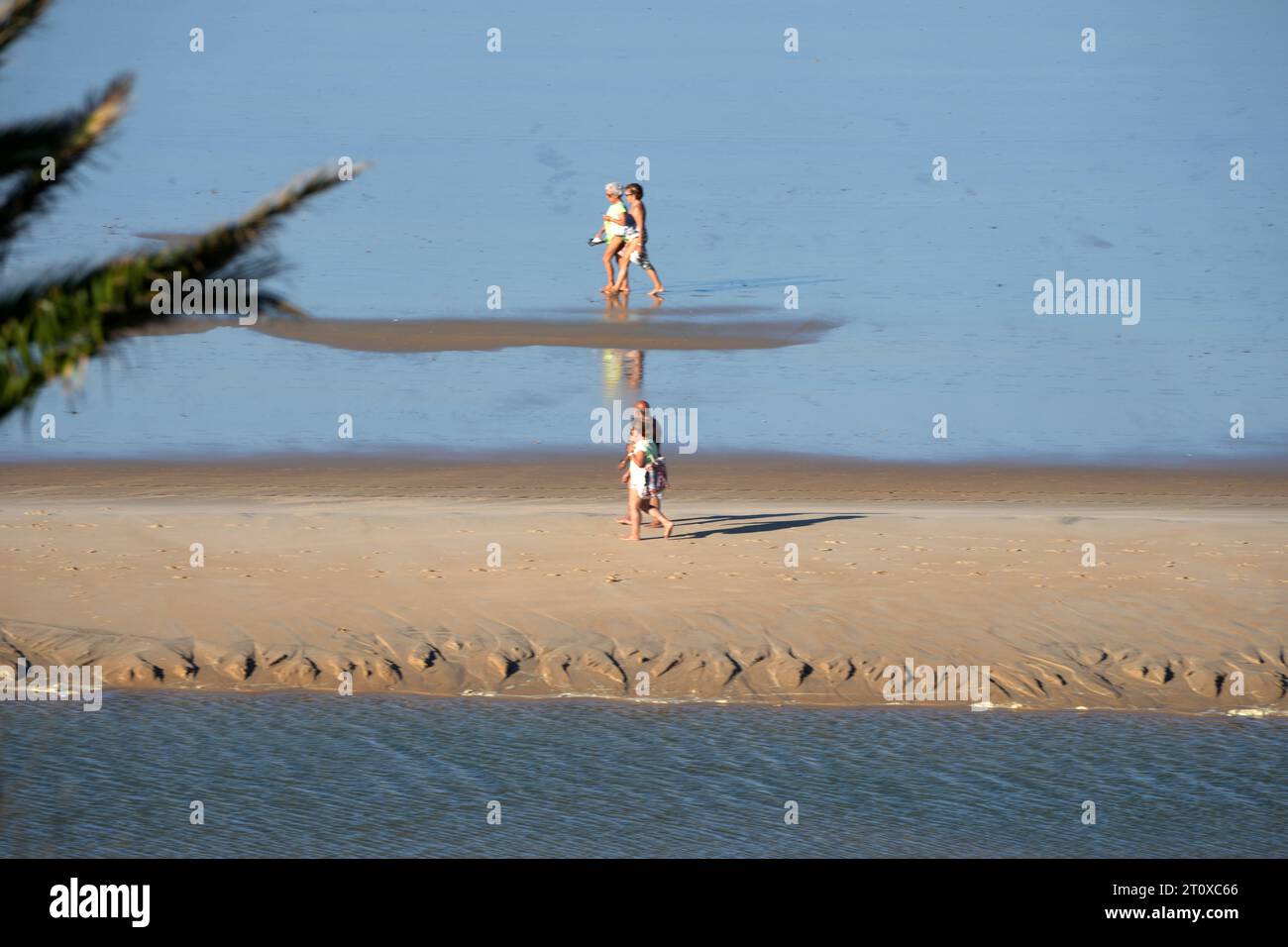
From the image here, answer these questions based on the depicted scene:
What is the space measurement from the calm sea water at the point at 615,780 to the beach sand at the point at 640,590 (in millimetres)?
533

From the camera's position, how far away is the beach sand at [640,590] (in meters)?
11.9

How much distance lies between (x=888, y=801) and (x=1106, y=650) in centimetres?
341

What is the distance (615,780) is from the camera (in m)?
9.91

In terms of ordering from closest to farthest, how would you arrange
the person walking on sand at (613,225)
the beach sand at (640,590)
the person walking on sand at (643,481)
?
the beach sand at (640,590) < the person walking on sand at (643,481) < the person walking on sand at (613,225)

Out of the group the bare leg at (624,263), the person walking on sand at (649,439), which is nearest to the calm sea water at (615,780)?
the person walking on sand at (649,439)

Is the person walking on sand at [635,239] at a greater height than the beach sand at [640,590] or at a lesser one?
greater

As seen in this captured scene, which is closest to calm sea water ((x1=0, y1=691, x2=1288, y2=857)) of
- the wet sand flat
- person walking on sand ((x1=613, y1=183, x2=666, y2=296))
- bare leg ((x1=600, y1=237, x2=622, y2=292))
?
the wet sand flat

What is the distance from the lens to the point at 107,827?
909 centimetres

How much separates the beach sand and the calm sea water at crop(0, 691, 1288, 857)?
53 cm

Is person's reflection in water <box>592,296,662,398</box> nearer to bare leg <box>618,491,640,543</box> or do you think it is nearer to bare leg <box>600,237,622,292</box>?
bare leg <box>600,237,622,292</box>

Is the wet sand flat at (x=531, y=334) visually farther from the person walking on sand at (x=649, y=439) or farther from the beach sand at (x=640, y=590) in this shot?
the person walking on sand at (x=649, y=439)

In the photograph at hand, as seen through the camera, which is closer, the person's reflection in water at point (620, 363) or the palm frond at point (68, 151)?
the palm frond at point (68, 151)

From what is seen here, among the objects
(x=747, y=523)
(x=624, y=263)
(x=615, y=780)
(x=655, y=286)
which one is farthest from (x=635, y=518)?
(x=655, y=286)

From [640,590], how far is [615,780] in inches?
145
